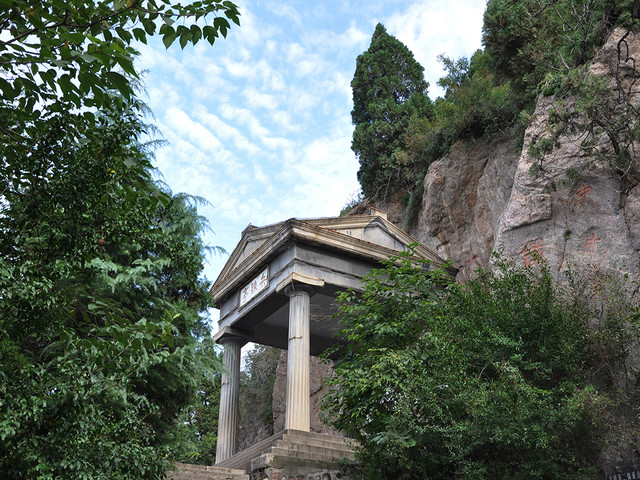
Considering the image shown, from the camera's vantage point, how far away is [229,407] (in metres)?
15.7

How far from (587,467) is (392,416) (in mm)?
2791

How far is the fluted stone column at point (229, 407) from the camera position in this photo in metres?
15.2

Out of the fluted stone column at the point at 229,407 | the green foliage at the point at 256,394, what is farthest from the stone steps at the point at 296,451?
the green foliage at the point at 256,394

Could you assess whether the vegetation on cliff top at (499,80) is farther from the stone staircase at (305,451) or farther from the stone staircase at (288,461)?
the stone staircase at (288,461)

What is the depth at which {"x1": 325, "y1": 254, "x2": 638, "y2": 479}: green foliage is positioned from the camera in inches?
331

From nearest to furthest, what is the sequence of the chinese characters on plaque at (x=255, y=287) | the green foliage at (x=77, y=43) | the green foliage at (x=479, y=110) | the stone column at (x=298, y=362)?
the green foliage at (x=77, y=43)
the stone column at (x=298, y=362)
the chinese characters on plaque at (x=255, y=287)
the green foliage at (x=479, y=110)

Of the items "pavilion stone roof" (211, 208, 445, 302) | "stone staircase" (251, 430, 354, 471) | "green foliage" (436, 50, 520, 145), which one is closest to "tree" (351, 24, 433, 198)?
"green foliage" (436, 50, 520, 145)

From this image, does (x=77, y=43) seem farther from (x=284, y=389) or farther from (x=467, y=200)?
(x=284, y=389)

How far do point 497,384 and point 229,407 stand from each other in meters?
8.87

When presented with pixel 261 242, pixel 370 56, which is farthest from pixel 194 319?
pixel 370 56

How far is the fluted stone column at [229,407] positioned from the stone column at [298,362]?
1.93 m

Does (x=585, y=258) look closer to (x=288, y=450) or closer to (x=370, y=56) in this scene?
(x=288, y=450)

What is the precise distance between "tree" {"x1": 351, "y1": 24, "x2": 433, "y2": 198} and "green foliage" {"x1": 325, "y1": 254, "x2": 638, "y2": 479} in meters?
12.3

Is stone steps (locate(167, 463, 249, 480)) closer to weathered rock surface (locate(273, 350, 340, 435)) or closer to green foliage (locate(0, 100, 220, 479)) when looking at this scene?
green foliage (locate(0, 100, 220, 479))
